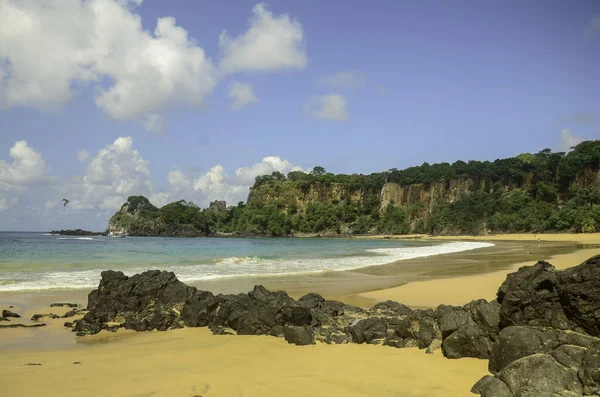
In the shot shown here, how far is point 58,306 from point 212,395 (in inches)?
355

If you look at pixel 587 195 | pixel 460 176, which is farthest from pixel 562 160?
pixel 460 176

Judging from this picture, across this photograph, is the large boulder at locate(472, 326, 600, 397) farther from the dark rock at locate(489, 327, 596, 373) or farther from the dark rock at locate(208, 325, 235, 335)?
the dark rock at locate(208, 325, 235, 335)

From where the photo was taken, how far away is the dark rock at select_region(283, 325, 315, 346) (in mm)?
7996

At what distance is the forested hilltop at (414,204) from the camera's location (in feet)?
305

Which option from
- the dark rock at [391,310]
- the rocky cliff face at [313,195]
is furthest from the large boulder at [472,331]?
the rocky cliff face at [313,195]

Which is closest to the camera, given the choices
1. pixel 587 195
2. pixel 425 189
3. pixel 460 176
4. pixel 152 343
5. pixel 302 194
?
pixel 152 343

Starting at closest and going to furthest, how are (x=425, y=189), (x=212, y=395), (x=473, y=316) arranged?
(x=212, y=395)
(x=473, y=316)
(x=425, y=189)

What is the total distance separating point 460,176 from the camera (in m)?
116

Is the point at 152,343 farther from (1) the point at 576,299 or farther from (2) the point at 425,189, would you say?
(2) the point at 425,189

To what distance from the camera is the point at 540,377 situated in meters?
4.57

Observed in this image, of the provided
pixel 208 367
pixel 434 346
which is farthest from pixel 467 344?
pixel 208 367

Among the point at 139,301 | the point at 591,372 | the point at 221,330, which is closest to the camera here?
the point at 591,372

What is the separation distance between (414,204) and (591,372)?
123155 millimetres

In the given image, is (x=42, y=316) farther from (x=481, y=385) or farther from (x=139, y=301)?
(x=481, y=385)
